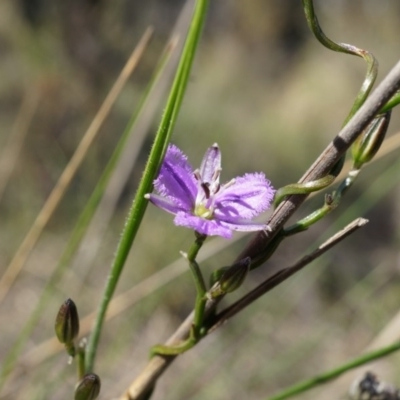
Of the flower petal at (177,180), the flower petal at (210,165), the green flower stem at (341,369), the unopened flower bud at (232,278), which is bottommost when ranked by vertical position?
the green flower stem at (341,369)

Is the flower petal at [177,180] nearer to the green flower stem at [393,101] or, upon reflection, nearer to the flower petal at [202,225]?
the flower petal at [202,225]

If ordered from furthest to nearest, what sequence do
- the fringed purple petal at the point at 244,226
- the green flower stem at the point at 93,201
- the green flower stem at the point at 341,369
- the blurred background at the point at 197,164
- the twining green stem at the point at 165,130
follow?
the blurred background at the point at 197,164 < the green flower stem at the point at 93,201 < the green flower stem at the point at 341,369 < the fringed purple petal at the point at 244,226 < the twining green stem at the point at 165,130

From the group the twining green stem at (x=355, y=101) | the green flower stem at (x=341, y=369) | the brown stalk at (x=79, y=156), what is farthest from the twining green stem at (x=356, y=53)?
the brown stalk at (x=79, y=156)

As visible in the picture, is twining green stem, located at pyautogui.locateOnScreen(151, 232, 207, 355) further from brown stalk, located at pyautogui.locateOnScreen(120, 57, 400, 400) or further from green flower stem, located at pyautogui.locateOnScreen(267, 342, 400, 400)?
green flower stem, located at pyautogui.locateOnScreen(267, 342, 400, 400)

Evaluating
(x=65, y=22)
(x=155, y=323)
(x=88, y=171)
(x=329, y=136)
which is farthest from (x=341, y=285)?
(x=65, y=22)

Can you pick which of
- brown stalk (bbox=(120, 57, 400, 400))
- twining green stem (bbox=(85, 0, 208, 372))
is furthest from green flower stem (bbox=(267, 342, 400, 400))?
twining green stem (bbox=(85, 0, 208, 372))

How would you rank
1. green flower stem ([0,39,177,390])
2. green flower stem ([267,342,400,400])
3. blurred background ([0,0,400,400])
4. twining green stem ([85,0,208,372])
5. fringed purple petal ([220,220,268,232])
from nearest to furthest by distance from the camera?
twining green stem ([85,0,208,372]) → fringed purple petal ([220,220,268,232]) → green flower stem ([267,342,400,400]) → green flower stem ([0,39,177,390]) → blurred background ([0,0,400,400])
